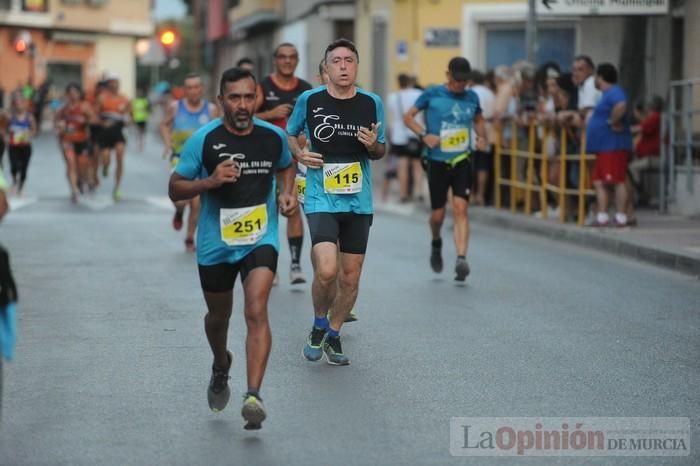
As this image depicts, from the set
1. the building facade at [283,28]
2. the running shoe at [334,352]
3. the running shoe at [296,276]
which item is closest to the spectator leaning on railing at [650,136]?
the running shoe at [296,276]

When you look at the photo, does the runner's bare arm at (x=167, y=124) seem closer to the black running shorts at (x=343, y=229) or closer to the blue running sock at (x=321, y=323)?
the black running shorts at (x=343, y=229)

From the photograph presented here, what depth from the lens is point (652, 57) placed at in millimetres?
22094

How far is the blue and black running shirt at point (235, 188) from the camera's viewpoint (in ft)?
24.2

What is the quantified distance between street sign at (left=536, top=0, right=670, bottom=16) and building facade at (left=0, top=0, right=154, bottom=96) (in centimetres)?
5605

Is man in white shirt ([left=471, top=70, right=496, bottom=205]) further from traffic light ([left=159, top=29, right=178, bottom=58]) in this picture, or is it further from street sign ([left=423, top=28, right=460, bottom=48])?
traffic light ([left=159, top=29, right=178, bottom=58])

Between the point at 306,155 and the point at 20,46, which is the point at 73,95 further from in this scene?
the point at 20,46

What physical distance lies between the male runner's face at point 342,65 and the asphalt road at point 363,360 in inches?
66.5

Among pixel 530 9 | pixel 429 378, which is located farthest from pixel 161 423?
pixel 530 9

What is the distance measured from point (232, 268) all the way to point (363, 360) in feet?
7.02

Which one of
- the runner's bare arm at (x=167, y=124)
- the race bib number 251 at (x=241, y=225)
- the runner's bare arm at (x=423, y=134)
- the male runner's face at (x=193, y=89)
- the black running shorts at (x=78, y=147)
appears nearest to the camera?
the race bib number 251 at (x=241, y=225)

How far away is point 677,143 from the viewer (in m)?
19.2

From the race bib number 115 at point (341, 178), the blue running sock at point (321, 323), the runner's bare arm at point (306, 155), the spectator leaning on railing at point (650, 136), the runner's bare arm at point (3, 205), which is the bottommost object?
the blue running sock at point (321, 323)

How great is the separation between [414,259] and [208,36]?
53.8 meters

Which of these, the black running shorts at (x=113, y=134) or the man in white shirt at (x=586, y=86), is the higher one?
the man in white shirt at (x=586, y=86)
